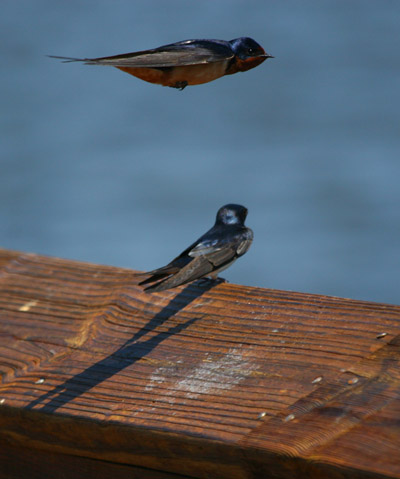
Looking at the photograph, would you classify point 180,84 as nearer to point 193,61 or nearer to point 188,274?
point 193,61

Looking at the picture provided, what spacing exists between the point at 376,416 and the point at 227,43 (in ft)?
2.85

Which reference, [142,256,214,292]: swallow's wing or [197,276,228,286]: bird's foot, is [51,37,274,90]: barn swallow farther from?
[197,276,228,286]: bird's foot

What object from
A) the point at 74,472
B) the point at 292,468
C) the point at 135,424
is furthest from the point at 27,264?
the point at 292,468

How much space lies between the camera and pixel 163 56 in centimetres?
169

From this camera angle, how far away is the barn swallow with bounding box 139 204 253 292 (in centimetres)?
217

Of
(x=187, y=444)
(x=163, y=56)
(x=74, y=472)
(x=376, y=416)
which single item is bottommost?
(x=74, y=472)

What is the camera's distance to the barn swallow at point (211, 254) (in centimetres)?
217

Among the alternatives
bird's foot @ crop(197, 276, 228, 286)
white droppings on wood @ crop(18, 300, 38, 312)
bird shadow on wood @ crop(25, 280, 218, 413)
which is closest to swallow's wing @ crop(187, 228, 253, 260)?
bird's foot @ crop(197, 276, 228, 286)

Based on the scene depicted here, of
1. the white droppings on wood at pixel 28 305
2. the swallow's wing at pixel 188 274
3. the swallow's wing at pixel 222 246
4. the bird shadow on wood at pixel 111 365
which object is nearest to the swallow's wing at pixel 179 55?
the swallow's wing at pixel 188 274

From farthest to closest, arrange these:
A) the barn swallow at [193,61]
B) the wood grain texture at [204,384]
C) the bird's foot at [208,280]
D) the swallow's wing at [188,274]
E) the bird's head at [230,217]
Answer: the bird's head at [230,217], the bird's foot at [208,280], the swallow's wing at [188,274], the barn swallow at [193,61], the wood grain texture at [204,384]

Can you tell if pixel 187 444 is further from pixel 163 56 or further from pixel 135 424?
pixel 163 56

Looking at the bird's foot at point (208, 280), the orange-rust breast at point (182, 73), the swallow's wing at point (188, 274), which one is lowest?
the bird's foot at point (208, 280)

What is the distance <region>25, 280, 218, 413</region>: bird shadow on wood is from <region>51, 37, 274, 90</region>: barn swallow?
0.65m

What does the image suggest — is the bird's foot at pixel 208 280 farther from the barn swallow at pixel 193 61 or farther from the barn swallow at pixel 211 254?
the barn swallow at pixel 193 61
